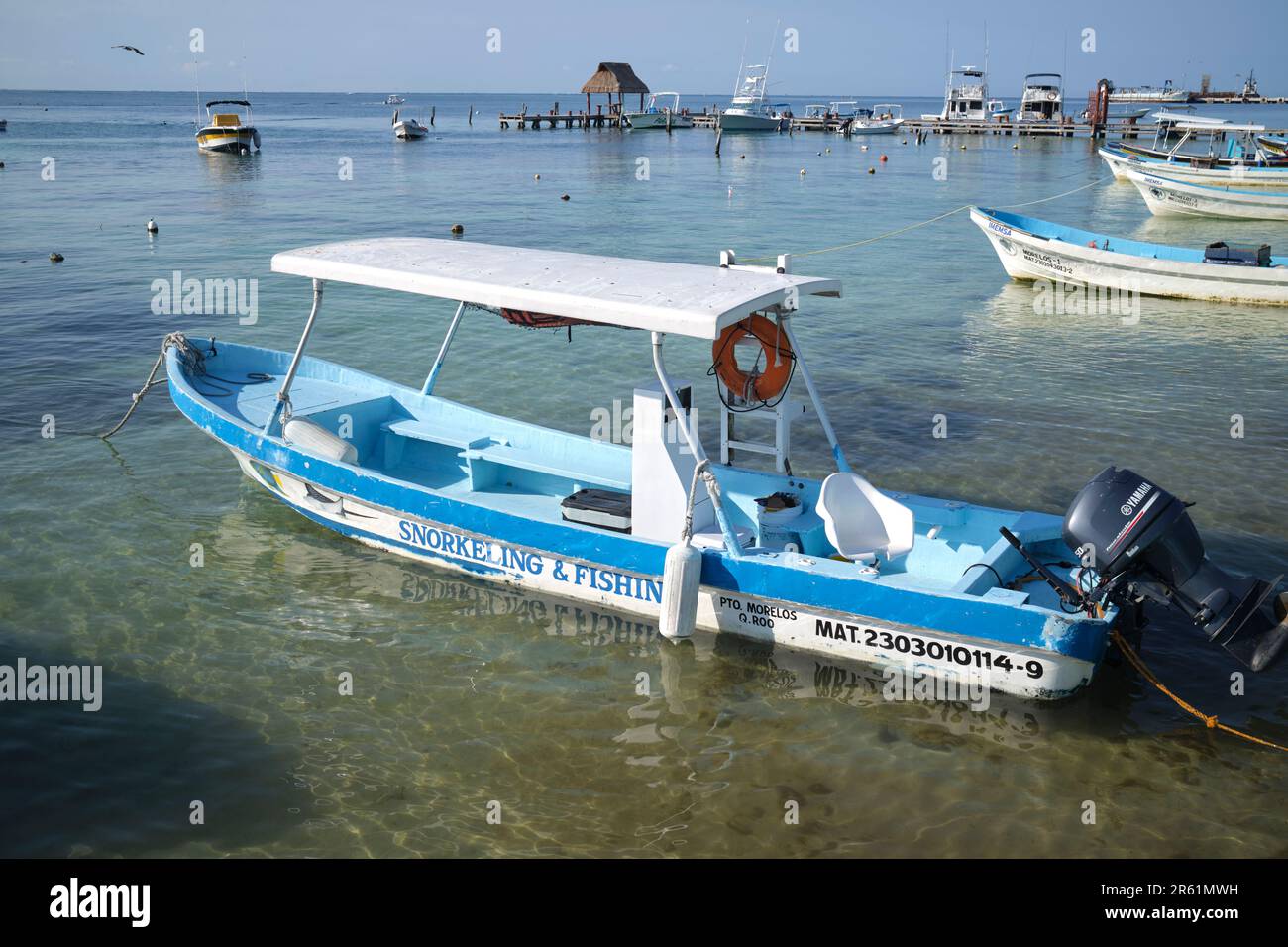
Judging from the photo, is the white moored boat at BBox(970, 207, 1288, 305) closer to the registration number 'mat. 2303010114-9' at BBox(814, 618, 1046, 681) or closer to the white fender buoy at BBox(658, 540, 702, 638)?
the registration number 'mat. 2303010114-9' at BBox(814, 618, 1046, 681)

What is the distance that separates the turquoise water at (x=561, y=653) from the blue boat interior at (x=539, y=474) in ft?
3.17

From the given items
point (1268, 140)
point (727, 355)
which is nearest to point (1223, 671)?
point (727, 355)

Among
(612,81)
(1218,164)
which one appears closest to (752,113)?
(612,81)

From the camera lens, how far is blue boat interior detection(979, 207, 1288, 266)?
2155 cm

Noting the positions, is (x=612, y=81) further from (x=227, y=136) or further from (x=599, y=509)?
(x=599, y=509)

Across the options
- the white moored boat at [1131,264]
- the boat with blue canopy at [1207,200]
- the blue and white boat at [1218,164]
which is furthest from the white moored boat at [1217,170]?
the white moored boat at [1131,264]

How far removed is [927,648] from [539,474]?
444cm

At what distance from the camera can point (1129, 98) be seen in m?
134

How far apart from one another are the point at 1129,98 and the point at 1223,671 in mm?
147410

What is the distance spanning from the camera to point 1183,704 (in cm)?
754

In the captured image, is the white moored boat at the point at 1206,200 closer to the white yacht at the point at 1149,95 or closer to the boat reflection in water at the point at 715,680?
the boat reflection in water at the point at 715,680
